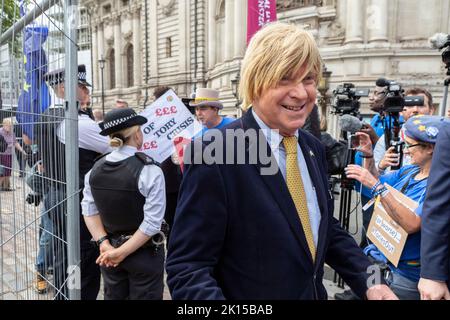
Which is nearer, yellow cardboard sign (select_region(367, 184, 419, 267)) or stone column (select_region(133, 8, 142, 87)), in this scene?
yellow cardboard sign (select_region(367, 184, 419, 267))

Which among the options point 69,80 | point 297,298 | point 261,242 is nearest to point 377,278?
point 297,298

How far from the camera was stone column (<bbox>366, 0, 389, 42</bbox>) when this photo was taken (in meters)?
15.7

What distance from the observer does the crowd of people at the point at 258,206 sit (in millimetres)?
1363

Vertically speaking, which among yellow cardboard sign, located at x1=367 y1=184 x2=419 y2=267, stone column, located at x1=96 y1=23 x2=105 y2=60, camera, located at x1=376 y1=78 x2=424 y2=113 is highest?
stone column, located at x1=96 y1=23 x2=105 y2=60

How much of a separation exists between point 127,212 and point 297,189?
156cm

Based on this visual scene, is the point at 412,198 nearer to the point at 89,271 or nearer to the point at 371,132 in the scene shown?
the point at 371,132

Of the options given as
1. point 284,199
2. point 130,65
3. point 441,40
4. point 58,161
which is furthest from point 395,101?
point 130,65

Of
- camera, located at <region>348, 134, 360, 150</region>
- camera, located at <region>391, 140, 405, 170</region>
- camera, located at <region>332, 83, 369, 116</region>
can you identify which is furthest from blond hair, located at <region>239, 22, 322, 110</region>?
camera, located at <region>332, 83, 369, 116</region>

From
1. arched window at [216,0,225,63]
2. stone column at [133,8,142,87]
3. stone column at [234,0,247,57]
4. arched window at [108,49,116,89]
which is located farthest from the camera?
arched window at [108,49,116,89]

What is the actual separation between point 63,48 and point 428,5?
17.7 metres

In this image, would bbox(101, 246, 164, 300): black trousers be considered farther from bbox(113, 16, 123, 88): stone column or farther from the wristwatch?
bbox(113, 16, 123, 88): stone column

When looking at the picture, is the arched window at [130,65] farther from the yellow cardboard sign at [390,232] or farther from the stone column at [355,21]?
the yellow cardboard sign at [390,232]

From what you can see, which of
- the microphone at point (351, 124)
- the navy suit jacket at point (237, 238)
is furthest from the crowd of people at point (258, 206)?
the microphone at point (351, 124)

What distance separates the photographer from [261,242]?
4.52ft
